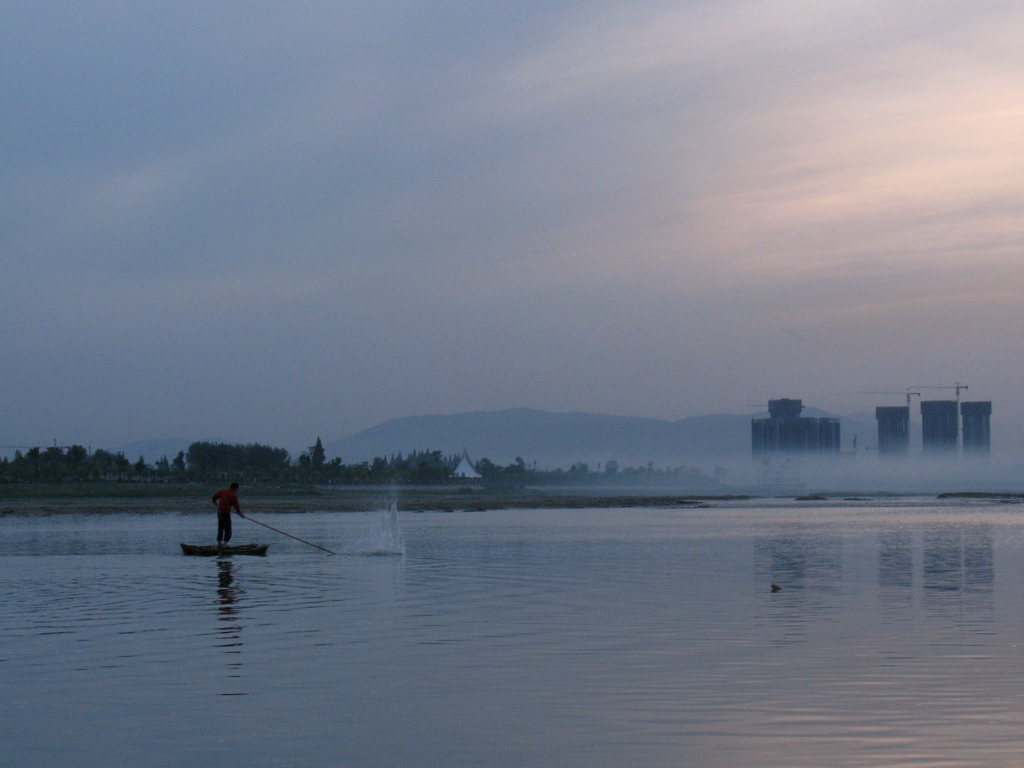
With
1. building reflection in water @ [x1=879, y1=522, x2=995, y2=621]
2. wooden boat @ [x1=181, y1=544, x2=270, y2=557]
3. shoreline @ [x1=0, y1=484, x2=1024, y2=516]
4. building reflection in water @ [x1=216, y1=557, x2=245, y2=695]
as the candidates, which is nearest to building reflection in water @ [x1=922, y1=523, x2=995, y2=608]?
building reflection in water @ [x1=879, y1=522, x2=995, y2=621]

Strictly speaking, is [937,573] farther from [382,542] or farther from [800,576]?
[382,542]

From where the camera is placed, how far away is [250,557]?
39781 millimetres

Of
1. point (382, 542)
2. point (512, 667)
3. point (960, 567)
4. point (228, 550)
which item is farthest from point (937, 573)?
point (228, 550)

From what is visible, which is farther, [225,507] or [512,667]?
[225,507]

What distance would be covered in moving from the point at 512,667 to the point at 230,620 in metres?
7.46

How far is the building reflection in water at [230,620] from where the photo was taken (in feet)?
54.3

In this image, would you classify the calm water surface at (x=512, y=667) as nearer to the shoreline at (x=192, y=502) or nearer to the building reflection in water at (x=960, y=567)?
the building reflection in water at (x=960, y=567)

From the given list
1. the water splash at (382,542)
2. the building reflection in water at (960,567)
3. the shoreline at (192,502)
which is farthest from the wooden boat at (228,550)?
the shoreline at (192,502)

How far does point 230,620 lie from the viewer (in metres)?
21.4

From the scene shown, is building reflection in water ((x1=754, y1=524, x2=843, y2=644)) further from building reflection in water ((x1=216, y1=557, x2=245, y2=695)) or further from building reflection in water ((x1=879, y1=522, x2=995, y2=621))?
building reflection in water ((x1=216, y1=557, x2=245, y2=695))

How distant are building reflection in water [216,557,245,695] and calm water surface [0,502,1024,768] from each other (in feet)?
0.28

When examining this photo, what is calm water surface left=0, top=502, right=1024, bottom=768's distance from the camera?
11.3 meters

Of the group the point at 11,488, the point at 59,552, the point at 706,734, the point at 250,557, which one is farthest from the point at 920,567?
the point at 11,488

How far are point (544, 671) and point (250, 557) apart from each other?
85.1ft
